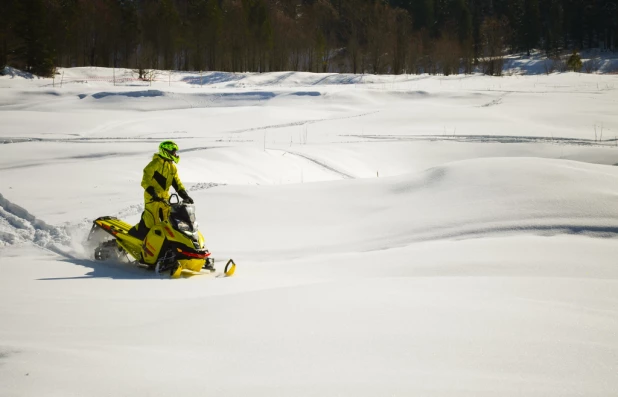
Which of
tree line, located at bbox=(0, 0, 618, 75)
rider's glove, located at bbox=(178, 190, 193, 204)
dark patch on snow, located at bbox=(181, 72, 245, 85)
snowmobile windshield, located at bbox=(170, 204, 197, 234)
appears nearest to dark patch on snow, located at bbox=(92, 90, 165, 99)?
tree line, located at bbox=(0, 0, 618, 75)

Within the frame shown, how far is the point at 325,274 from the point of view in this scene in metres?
6.55

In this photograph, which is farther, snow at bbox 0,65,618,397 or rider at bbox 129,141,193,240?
rider at bbox 129,141,193,240

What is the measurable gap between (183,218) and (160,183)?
0.57 metres

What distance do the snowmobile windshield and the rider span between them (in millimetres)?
143

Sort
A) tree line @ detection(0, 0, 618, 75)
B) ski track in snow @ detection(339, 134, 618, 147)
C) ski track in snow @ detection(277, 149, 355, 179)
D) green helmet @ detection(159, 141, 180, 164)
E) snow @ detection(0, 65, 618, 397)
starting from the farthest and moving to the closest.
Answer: tree line @ detection(0, 0, 618, 75)
ski track in snow @ detection(339, 134, 618, 147)
ski track in snow @ detection(277, 149, 355, 179)
green helmet @ detection(159, 141, 180, 164)
snow @ detection(0, 65, 618, 397)

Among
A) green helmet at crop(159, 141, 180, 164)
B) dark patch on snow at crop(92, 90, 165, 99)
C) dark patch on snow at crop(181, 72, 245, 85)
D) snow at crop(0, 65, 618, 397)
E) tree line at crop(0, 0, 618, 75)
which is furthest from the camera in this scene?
dark patch on snow at crop(181, 72, 245, 85)

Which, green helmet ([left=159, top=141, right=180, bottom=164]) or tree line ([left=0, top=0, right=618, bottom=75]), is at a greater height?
tree line ([left=0, top=0, right=618, bottom=75])

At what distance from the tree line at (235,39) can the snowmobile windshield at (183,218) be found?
3466 cm

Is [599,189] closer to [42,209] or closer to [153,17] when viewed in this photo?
[42,209]

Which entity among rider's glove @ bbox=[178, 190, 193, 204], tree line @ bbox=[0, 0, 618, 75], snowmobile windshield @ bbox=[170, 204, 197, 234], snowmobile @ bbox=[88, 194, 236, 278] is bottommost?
snowmobile @ bbox=[88, 194, 236, 278]

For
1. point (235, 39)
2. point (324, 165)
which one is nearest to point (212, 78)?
point (235, 39)

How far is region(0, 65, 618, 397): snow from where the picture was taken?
307 cm

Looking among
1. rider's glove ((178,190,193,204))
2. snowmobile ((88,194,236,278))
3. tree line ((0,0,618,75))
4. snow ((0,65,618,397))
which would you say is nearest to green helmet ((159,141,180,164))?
rider's glove ((178,190,193,204))

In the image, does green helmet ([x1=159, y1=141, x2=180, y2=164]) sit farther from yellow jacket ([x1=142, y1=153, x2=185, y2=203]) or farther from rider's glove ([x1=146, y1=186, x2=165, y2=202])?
rider's glove ([x1=146, y1=186, x2=165, y2=202])
